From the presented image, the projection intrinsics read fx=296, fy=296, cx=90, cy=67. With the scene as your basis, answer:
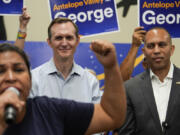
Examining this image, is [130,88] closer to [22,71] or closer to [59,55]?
[59,55]

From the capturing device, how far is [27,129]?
1.13m

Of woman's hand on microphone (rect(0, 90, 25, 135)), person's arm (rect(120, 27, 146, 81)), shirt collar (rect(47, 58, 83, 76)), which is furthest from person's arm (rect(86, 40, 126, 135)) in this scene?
person's arm (rect(120, 27, 146, 81))

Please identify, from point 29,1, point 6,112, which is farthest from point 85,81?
point 29,1

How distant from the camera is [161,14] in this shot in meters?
2.89

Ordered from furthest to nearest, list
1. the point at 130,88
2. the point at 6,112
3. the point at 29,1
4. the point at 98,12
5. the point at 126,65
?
the point at 29,1
the point at 98,12
the point at 126,65
the point at 130,88
the point at 6,112

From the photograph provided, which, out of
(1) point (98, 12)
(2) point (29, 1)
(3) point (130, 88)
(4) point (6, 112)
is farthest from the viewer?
(2) point (29, 1)

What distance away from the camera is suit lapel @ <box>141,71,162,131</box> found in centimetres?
194

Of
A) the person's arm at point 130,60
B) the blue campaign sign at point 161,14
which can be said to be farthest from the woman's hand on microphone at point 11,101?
the blue campaign sign at point 161,14

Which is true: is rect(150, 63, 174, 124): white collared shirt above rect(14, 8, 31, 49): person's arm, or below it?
below

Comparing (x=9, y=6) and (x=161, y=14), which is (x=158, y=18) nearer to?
(x=161, y=14)

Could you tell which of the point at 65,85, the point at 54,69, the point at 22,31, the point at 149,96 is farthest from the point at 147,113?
the point at 22,31

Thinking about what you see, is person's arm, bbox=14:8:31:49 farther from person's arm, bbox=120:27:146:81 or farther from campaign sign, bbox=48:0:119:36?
person's arm, bbox=120:27:146:81

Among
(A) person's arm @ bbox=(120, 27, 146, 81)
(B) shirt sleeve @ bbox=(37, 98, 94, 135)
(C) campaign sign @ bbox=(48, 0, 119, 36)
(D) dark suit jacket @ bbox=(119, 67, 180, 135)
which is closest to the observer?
(B) shirt sleeve @ bbox=(37, 98, 94, 135)

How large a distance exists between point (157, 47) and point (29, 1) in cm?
164
